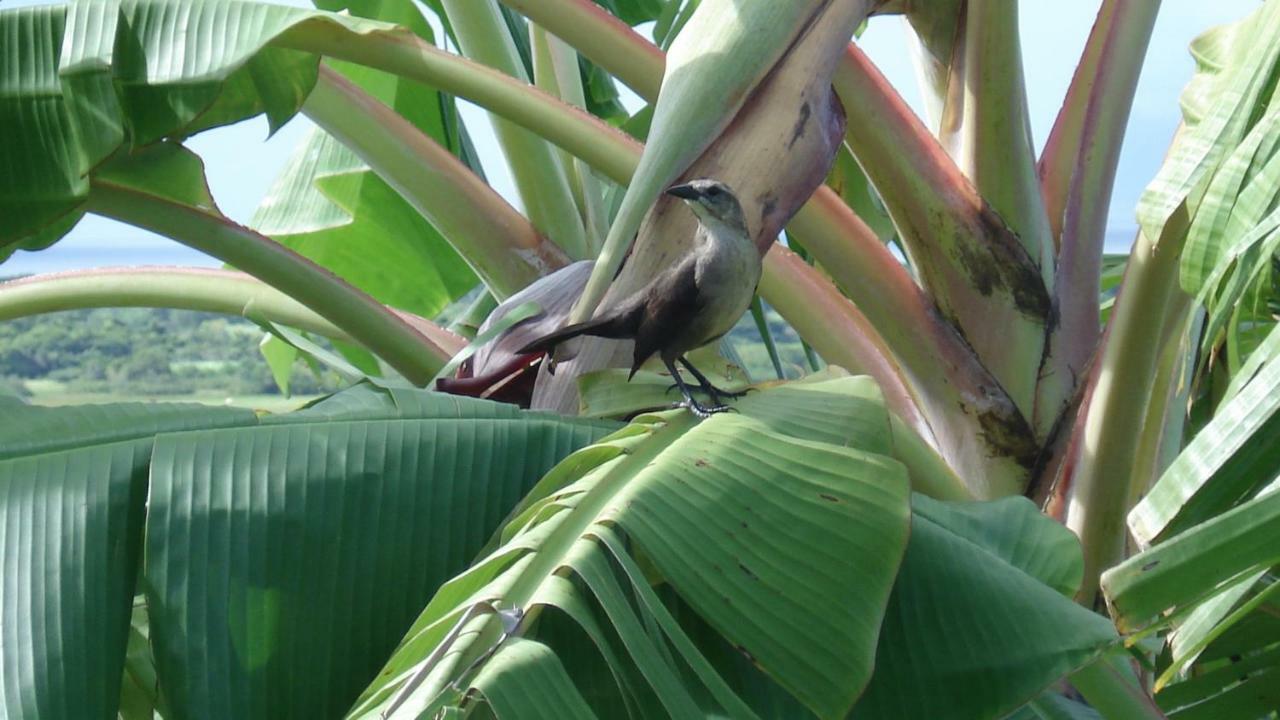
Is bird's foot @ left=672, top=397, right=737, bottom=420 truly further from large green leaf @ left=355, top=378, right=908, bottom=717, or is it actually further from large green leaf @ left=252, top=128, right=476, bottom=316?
large green leaf @ left=252, top=128, right=476, bottom=316

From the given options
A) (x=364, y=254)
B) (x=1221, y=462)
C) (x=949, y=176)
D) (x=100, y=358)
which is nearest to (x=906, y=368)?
(x=949, y=176)

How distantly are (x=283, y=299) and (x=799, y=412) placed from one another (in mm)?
1010

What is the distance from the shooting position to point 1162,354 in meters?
1.75

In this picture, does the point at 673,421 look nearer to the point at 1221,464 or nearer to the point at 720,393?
the point at 720,393

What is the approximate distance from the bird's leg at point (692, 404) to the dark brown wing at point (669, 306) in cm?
5

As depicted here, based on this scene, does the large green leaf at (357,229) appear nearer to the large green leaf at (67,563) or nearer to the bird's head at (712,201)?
the bird's head at (712,201)

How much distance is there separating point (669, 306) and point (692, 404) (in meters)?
0.12

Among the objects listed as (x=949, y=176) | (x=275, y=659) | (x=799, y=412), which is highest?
(x=949, y=176)

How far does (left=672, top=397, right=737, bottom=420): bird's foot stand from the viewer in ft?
4.11

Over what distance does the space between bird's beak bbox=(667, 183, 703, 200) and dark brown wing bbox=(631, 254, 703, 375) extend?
7 cm

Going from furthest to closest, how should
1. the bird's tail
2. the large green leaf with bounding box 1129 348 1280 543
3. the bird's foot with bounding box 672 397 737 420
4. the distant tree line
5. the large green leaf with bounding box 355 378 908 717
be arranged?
the distant tree line → the bird's tail → the bird's foot with bounding box 672 397 737 420 → the large green leaf with bounding box 1129 348 1280 543 → the large green leaf with bounding box 355 378 908 717

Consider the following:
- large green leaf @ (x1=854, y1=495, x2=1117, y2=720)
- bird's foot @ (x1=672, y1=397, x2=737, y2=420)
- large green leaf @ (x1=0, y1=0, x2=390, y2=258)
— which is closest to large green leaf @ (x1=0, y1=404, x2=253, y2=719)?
large green leaf @ (x1=0, y1=0, x2=390, y2=258)

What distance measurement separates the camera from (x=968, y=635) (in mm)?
1036

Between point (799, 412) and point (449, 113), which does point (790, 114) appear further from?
point (449, 113)
